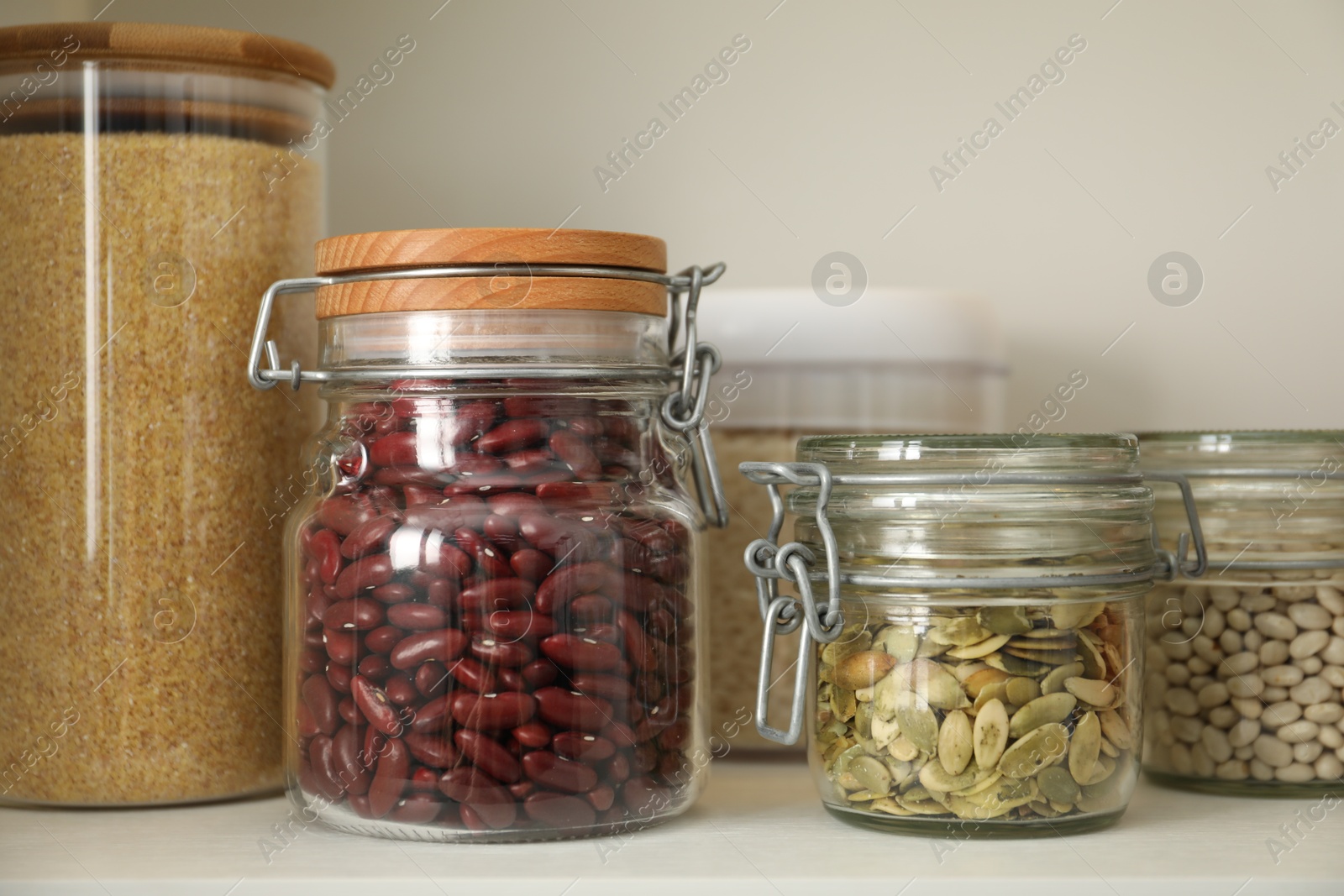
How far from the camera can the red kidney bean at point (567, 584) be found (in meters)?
0.58

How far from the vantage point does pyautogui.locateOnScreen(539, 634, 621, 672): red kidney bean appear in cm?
58

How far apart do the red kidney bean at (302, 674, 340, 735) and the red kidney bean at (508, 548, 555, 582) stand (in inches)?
4.4

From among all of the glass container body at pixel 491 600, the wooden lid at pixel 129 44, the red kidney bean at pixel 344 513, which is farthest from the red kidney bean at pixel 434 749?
the wooden lid at pixel 129 44

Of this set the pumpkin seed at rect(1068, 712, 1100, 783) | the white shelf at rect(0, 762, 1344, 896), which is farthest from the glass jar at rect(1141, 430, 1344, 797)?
the pumpkin seed at rect(1068, 712, 1100, 783)

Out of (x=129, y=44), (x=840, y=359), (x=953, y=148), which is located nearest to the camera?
(x=129, y=44)

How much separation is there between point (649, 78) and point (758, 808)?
20.4 inches

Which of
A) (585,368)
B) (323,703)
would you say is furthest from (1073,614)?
(323,703)

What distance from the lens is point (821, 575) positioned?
2.07ft

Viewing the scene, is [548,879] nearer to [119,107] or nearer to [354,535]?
[354,535]

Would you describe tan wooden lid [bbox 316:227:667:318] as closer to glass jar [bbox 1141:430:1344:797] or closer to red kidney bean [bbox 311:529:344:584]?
red kidney bean [bbox 311:529:344:584]

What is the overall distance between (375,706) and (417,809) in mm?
50

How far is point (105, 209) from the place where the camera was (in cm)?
66

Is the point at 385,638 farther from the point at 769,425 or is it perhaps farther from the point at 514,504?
the point at 769,425

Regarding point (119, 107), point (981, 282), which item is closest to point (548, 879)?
point (119, 107)
